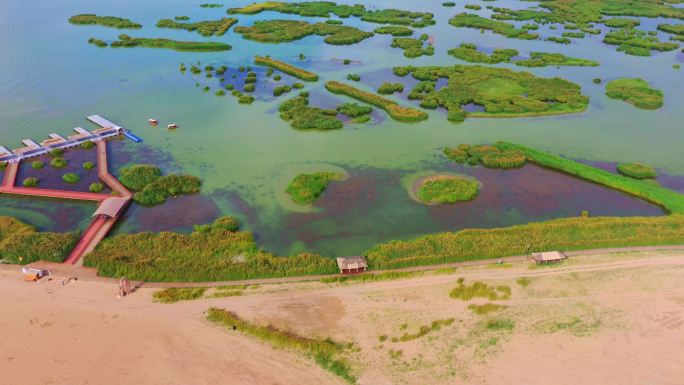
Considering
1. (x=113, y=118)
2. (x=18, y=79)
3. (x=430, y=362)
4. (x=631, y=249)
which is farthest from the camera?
(x=18, y=79)

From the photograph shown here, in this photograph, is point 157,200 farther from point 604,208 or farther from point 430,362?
point 604,208

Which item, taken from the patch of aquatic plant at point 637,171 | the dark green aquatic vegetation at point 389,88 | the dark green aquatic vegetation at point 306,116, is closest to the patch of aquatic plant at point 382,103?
the dark green aquatic vegetation at point 389,88

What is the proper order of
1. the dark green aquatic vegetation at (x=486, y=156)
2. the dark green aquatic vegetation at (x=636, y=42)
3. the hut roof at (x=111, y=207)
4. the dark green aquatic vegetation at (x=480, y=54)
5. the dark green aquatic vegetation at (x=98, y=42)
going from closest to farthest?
the hut roof at (x=111, y=207) → the dark green aquatic vegetation at (x=486, y=156) → the dark green aquatic vegetation at (x=480, y=54) → the dark green aquatic vegetation at (x=98, y=42) → the dark green aquatic vegetation at (x=636, y=42)

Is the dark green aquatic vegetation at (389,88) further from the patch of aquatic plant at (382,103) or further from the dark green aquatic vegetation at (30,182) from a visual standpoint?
the dark green aquatic vegetation at (30,182)

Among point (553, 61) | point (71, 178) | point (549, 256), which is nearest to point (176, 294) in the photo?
point (71, 178)

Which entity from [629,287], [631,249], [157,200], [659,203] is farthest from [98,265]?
[659,203]

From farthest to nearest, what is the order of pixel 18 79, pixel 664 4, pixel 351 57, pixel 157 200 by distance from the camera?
pixel 664 4
pixel 351 57
pixel 18 79
pixel 157 200

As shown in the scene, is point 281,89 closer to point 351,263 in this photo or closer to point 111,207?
point 111,207
